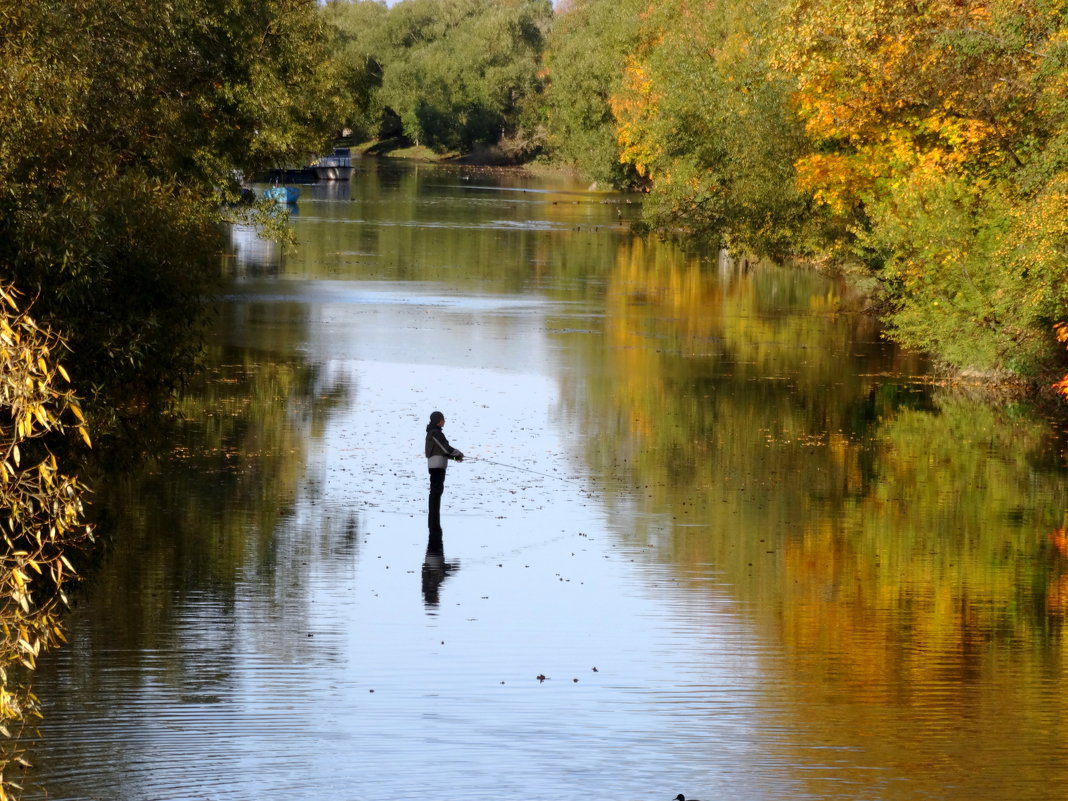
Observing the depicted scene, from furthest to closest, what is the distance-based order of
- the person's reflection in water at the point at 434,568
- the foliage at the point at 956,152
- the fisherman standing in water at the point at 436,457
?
the foliage at the point at 956,152 → the fisherman standing in water at the point at 436,457 → the person's reflection in water at the point at 434,568

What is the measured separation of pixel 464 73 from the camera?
125m

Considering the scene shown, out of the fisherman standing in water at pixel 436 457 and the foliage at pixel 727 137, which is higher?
the foliage at pixel 727 137

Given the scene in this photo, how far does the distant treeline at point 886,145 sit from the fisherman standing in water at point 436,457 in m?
8.79

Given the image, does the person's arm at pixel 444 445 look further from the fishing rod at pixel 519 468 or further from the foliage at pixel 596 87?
the foliage at pixel 596 87

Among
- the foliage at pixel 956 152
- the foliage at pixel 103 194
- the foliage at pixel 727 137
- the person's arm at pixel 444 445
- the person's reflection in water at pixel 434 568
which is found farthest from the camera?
the foliage at pixel 727 137

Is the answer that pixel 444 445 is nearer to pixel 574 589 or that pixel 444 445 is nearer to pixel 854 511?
pixel 574 589

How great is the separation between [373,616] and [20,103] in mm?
5970

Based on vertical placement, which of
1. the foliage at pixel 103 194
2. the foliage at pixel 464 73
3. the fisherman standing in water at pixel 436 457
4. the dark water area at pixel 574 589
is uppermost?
the foliage at pixel 464 73

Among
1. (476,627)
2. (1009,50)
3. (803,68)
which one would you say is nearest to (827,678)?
(476,627)

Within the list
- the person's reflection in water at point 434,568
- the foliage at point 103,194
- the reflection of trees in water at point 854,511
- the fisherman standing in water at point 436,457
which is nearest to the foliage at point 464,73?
the reflection of trees in water at point 854,511

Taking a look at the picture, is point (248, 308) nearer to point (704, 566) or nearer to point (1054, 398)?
point (1054, 398)

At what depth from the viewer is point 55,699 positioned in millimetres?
11281

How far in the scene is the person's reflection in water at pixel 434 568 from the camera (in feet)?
48.7

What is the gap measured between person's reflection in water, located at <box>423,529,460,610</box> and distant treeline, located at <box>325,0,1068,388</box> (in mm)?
9263
